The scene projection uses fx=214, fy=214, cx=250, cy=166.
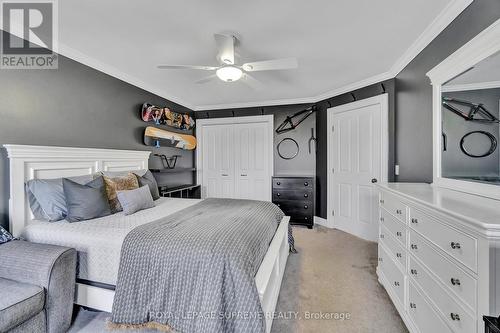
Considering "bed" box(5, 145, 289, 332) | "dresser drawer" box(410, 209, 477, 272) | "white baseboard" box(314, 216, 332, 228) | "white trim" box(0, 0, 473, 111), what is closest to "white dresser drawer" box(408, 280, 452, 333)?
"dresser drawer" box(410, 209, 477, 272)

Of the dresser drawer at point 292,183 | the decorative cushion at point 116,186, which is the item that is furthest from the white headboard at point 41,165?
the dresser drawer at point 292,183

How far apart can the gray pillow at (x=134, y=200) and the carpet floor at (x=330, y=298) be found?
0.87 meters

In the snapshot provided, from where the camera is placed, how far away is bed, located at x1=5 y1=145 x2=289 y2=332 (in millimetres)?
1562

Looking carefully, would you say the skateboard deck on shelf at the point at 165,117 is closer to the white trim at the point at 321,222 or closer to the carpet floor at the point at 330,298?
the carpet floor at the point at 330,298

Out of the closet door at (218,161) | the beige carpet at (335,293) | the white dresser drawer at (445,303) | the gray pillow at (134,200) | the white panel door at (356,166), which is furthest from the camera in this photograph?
the closet door at (218,161)

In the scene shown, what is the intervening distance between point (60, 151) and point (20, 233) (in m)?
0.80

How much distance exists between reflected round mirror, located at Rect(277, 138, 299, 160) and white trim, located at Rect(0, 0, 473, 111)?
78 centimetres

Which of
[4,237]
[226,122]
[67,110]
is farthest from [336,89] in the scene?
[4,237]

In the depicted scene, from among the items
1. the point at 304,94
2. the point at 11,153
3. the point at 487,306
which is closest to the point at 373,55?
the point at 304,94

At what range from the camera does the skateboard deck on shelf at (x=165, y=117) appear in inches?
130

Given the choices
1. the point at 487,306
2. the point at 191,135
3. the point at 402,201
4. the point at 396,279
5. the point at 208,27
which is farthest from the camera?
the point at 191,135

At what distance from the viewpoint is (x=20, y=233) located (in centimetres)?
184

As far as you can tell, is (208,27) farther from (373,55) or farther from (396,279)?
(396,279)

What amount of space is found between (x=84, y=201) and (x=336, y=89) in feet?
12.6
